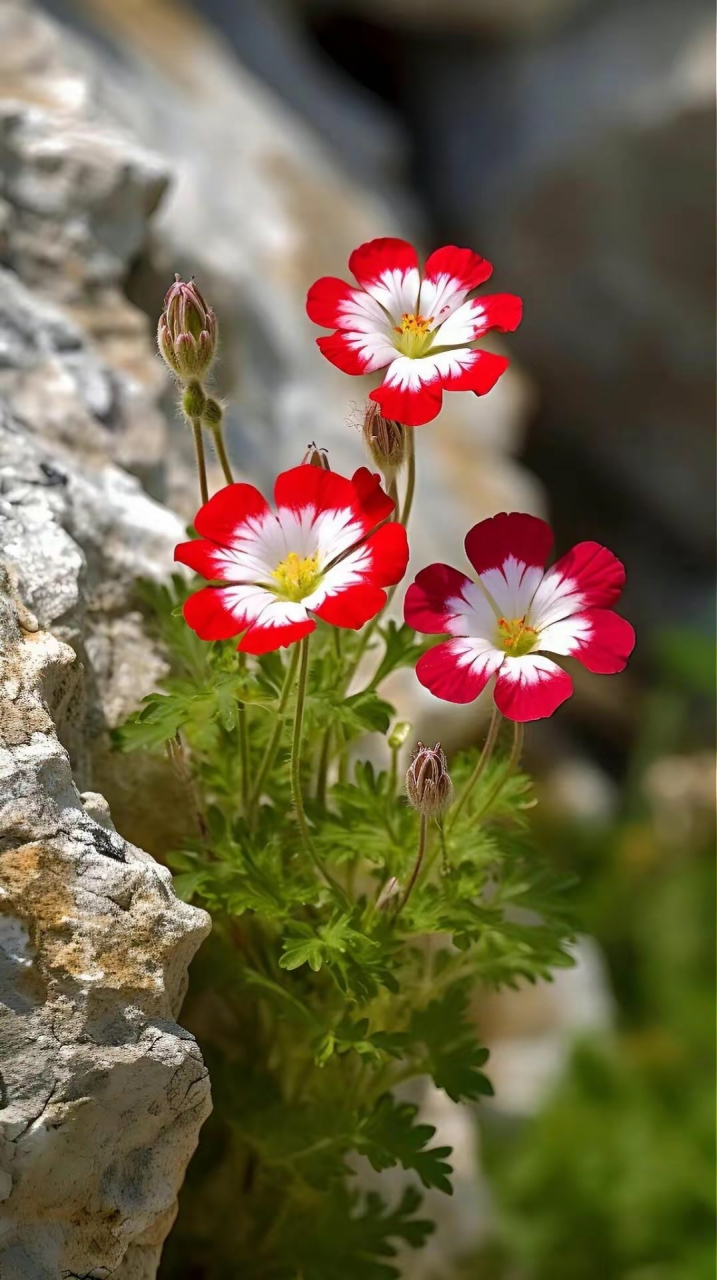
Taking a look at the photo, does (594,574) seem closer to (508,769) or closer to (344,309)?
(508,769)

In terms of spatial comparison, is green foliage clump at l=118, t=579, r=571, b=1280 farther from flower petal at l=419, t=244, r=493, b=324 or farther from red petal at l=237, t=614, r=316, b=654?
flower petal at l=419, t=244, r=493, b=324

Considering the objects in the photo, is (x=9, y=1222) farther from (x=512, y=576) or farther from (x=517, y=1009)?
(x=517, y=1009)

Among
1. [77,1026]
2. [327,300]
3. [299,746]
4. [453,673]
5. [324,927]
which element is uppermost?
[327,300]

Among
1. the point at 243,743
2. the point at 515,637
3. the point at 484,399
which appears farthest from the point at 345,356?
the point at 484,399

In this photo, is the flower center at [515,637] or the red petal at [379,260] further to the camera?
the red petal at [379,260]

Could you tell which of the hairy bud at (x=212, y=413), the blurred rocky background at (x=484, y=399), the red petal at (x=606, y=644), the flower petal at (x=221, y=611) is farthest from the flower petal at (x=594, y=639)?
the blurred rocky background at (x=484, y=399)

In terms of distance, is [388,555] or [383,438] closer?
[388,555]

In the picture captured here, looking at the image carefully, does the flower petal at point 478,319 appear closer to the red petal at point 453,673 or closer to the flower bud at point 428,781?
the red petal at point 453,673
